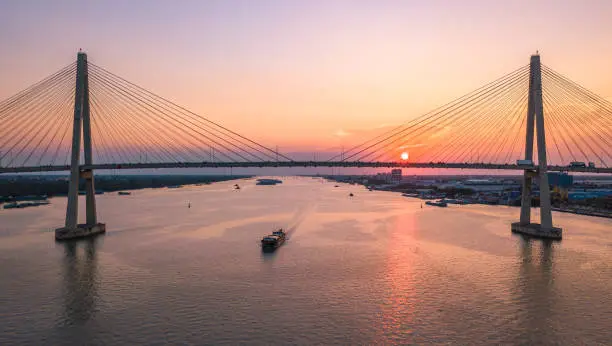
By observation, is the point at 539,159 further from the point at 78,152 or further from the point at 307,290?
the point at 78,152

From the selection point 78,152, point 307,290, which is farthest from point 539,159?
point 78,152

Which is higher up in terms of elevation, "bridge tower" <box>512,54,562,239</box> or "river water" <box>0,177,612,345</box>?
"bridge tower" <box>512,54,562,239</box>

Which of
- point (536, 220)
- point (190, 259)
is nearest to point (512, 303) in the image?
point (190, 259)

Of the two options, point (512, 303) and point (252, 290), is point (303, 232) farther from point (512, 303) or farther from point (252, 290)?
point (512, 303)

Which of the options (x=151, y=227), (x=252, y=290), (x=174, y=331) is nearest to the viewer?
(x=174, y=331)

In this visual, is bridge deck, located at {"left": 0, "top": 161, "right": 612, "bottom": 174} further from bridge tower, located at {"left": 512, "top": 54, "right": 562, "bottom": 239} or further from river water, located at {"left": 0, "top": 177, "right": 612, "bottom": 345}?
river water, located at {"left": 0, "top": 177, "right": 612, "bottom": 345}

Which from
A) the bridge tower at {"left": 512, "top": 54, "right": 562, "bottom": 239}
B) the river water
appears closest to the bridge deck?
the bridge tower at {"left": 512, "top": 54, "right": 562, "bottom": 239}

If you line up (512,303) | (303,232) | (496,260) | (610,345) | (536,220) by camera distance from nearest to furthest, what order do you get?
(610,345)
(512,303)
(496,260)
(303,232)
(536,220)
